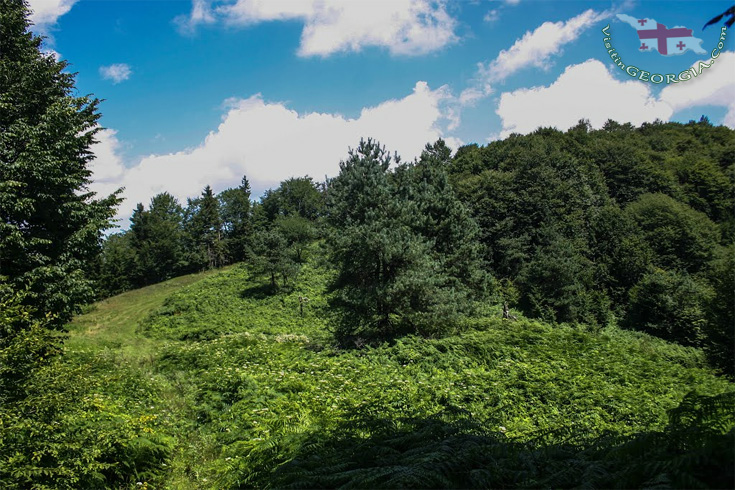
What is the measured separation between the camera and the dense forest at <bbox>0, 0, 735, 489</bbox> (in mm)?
4766

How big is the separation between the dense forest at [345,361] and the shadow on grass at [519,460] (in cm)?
3

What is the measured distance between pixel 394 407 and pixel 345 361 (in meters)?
5.37

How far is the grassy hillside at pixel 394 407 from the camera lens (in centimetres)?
443

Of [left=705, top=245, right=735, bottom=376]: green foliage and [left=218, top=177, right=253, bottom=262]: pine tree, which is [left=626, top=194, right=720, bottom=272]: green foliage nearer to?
[left=705, top=245, right=735, bottom=376]: green foliage

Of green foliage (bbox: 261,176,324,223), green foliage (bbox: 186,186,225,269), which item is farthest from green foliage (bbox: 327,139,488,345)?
green foliage (bbox: 261,176,324,223)

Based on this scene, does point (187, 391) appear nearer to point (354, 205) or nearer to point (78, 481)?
point (78, 481)

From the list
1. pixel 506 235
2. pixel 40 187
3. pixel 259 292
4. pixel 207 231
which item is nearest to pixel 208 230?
pixel 207 231

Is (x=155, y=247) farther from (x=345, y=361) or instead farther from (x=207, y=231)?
(x=345, y=361)

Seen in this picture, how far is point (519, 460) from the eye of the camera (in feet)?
14.2

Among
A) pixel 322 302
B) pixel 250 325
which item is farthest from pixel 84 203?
pixel 322 302

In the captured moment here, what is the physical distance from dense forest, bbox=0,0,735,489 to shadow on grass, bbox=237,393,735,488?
0.10 ft

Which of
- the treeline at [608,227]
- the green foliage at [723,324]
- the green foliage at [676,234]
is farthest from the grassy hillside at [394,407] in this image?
the green foliage at [676,234]

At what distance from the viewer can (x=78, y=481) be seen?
5.77 m

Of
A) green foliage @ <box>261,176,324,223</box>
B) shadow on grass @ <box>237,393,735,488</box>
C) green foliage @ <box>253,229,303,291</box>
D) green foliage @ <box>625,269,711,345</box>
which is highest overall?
green foliage @ <box>261,176,324,223</box>
